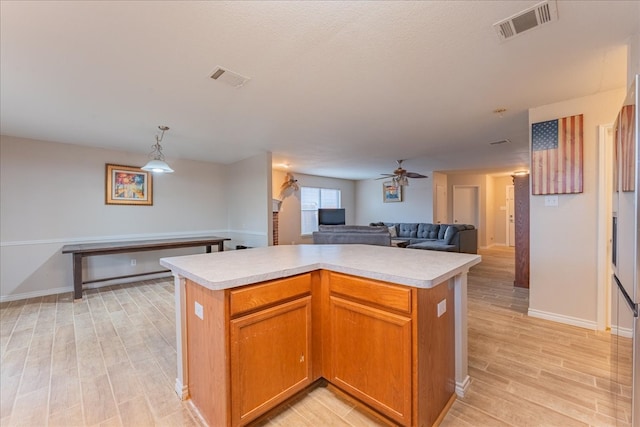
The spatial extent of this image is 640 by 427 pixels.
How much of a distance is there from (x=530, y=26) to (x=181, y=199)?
19.0 ft

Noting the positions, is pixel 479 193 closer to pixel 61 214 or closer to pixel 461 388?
pixel 461 388

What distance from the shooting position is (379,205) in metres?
9.20

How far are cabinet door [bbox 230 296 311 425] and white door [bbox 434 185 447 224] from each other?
23.7 feet

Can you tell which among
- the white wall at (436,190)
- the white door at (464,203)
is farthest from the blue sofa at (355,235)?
Result: the white door at (464,203)

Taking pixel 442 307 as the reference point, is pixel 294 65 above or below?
above

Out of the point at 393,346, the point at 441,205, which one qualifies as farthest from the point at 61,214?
the point at 441,205

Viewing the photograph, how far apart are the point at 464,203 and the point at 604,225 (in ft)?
21.8

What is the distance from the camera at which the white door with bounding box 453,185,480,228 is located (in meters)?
8.99

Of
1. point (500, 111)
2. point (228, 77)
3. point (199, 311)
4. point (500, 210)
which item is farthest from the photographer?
point (500, 210)

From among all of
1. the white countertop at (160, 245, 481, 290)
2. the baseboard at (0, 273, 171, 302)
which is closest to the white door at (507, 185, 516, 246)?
the white countertop at (160, 245, 481, 290)

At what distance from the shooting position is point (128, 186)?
16.4 feet

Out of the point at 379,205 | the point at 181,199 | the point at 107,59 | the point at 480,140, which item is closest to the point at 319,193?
the point at 379,205

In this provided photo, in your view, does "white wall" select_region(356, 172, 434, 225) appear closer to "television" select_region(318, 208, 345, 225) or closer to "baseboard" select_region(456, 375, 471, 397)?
"television" select_region(318, 208, 345, 225)

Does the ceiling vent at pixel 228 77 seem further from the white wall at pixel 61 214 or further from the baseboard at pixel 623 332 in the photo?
the white wall at pixel 61 214
